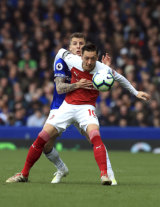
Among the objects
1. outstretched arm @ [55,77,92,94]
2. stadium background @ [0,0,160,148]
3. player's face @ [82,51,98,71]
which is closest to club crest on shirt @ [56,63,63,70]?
outstretched arm @ [55,77,92,94]

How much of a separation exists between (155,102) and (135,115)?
686 mm

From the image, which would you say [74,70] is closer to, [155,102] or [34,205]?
[34,205]

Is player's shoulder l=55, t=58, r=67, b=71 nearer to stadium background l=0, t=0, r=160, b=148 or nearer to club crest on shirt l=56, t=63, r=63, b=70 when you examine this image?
club crest on shirt l=56, t=63, r=63, b=70

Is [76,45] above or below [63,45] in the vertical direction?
above

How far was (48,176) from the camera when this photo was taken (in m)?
9.30

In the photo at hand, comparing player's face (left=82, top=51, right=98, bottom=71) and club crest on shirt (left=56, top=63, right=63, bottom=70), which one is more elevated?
player's face (left=82, top=51, right=98, bottom=71)

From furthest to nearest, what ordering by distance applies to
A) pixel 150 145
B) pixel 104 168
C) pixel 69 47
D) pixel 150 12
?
pixel 150 12
pixel 150 145
pixel 69 47
pixel 104 168

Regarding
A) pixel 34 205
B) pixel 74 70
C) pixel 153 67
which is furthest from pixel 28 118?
pixel 34 205

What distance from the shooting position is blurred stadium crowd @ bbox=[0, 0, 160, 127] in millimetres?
17000

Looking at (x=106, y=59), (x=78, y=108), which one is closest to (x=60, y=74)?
(x=78, y=108)

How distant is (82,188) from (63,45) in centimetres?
1241

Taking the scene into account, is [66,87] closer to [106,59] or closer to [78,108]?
[78,108]

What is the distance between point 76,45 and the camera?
8.40 m

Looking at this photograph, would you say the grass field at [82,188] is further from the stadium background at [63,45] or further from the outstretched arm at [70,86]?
the stadium background at [63,45]
